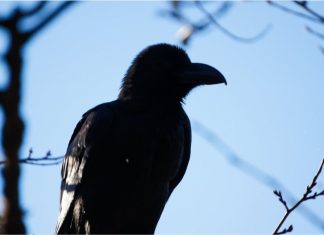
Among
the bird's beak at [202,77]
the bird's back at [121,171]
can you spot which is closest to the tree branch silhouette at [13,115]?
the bird's back at [121,171]

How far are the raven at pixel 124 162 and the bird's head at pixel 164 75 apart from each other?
19 mm

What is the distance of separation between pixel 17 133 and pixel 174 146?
409cm

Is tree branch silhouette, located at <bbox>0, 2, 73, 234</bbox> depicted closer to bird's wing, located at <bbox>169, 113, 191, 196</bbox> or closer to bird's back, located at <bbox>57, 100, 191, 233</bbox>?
bird's back, located at <bbox>57, 100, 191, 233</bbox>

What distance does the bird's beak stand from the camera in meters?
5.98

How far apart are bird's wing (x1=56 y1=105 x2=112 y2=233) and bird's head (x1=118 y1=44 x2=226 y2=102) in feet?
1.50

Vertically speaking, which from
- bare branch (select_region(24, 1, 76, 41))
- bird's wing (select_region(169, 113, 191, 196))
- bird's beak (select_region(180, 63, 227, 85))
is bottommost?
bird's wing (select_region(169, 113, 191, 196))

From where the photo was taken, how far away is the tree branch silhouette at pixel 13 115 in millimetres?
1255

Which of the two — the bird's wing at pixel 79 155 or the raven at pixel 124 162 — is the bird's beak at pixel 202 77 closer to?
the raven at pixel 124 162

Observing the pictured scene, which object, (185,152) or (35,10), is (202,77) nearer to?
(185,152)

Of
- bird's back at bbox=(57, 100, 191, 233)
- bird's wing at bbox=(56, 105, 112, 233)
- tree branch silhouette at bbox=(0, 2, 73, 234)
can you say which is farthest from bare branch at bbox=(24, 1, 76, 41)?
bird's wing at bbox=(56, 105, 112, 233)

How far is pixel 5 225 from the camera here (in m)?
1.33

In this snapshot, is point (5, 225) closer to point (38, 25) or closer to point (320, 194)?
point (38, 25)

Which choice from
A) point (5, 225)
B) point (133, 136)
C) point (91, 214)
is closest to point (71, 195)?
point (91, 214)

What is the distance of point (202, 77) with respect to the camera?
6012 millimetres
